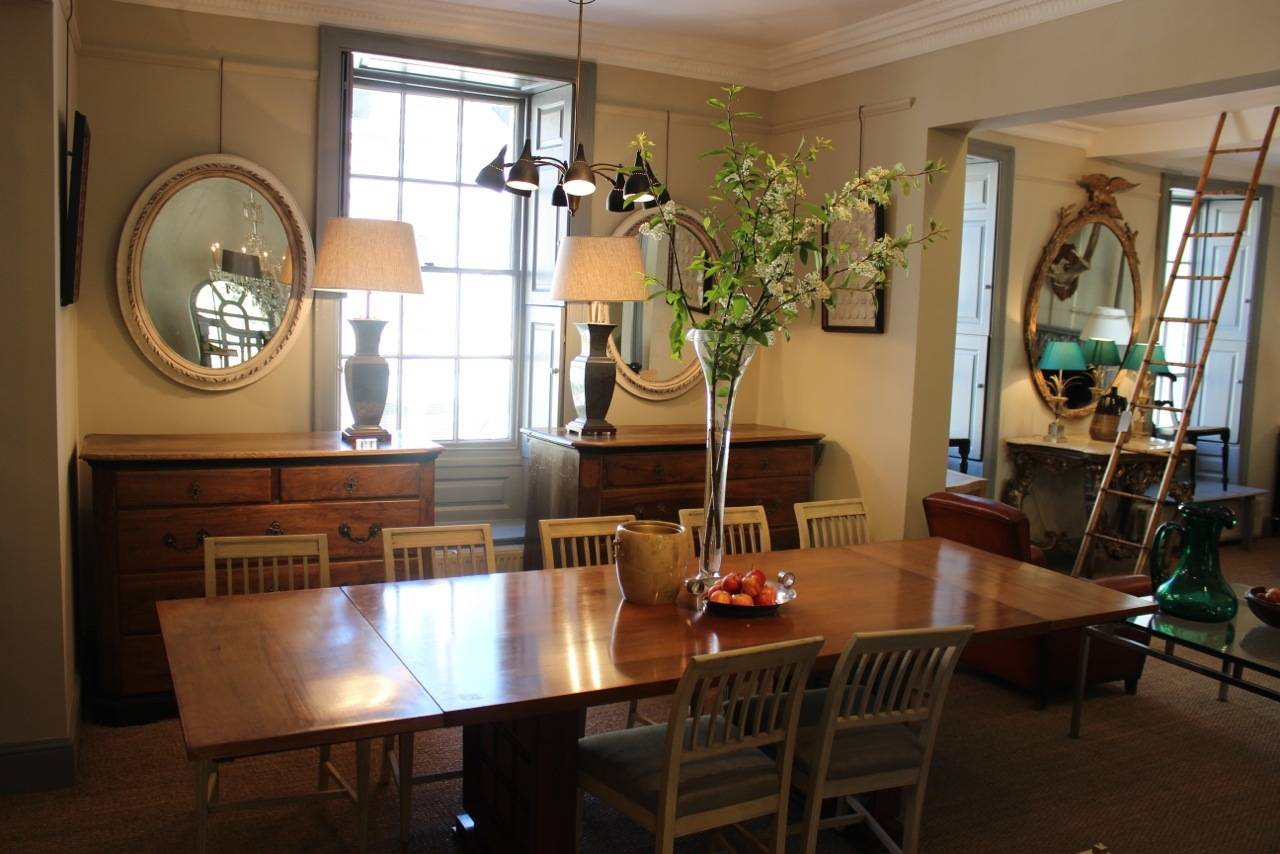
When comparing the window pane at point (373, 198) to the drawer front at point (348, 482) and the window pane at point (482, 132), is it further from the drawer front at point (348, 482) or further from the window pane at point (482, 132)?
the drawer front at point (348, 482)

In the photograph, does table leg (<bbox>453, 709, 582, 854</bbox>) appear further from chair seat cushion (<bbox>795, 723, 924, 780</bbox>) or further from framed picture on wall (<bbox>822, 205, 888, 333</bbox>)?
framed picture on wall (<bbox>822, 205, 888, 333</bbox>)

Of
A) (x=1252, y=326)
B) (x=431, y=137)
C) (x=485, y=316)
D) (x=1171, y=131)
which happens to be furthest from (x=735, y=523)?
(x=1252, y=326)

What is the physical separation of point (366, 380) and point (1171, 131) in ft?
16.6

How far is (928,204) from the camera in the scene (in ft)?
15.0

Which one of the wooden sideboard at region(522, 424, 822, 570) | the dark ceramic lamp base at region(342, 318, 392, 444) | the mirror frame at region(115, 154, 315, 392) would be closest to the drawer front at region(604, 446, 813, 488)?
the wooden sideboard at region(522, 424, 822, 570)

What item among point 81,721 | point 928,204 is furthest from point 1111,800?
point 81,721

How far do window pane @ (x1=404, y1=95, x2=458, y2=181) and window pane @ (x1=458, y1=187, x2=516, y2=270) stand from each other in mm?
160

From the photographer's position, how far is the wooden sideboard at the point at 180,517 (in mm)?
3596

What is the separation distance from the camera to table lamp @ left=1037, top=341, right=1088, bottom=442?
639 cm

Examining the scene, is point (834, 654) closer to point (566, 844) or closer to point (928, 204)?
point (566, 844)

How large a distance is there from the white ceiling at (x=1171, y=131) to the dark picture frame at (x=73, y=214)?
4953 millimetres

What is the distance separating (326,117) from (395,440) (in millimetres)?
1396

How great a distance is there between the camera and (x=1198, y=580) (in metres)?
3.24

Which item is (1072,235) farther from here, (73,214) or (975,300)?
(73,214)
